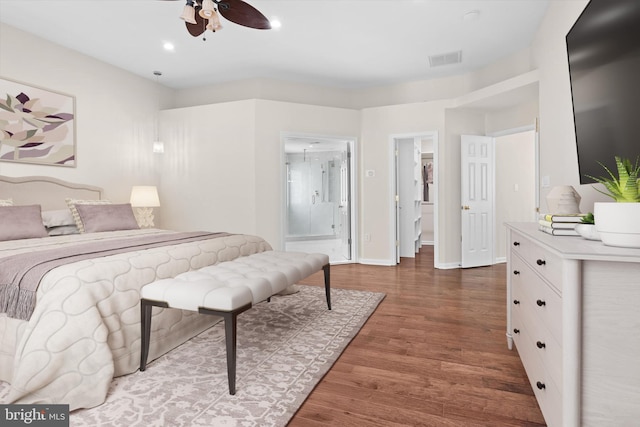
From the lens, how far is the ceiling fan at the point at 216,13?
2.28 meters

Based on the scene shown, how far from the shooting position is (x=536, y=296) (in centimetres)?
159

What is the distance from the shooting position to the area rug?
5.38 ft

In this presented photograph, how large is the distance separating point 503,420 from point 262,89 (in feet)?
16.3

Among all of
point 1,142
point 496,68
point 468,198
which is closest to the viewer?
point 1,142

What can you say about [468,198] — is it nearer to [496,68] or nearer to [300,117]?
[496,68]

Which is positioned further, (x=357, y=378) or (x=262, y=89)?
(x=262, y=89)

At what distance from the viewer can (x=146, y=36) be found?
158 inches

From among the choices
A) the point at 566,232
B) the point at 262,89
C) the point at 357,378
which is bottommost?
the point at 357,378

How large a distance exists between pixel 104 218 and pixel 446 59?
4.66 m

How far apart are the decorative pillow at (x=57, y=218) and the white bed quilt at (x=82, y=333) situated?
1290 mm

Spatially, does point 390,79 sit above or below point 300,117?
above

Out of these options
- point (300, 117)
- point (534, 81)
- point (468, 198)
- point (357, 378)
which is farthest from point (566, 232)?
point (300, 117)

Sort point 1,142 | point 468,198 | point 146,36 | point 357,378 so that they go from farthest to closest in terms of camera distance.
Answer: point 468,198 → point 146,36 → point 1,142 → point 357,378

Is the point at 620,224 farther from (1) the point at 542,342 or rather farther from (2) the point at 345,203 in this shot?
(2) the point at 345,203
